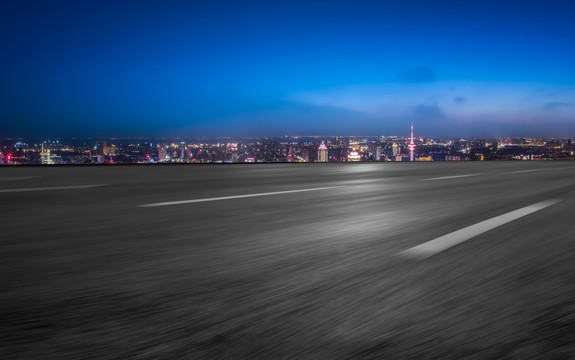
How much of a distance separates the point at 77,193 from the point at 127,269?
15.0ft

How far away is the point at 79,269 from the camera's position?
2.19 m

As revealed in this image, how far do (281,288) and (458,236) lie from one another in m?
1.82

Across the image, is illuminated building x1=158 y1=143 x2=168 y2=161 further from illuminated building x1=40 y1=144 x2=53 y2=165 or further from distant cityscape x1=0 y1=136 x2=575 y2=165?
illuminated building x1=40 y1=144 x2=53 y2=165

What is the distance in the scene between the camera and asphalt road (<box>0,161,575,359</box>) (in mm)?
1339

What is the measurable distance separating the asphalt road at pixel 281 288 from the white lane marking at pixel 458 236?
0.10 ft

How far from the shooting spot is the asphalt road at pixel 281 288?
52.7 inches

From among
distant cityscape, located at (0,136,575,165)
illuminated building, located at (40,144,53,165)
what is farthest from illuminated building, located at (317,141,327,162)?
illuminated building, located at (40,144,53,165)

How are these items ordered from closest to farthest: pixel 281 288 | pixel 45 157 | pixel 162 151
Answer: pixel 281 288, pixel 45 157, pixel 162 151

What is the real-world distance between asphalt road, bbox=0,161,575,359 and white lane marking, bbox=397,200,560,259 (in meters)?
0.03

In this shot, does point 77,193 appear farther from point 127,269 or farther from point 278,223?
point 127,269

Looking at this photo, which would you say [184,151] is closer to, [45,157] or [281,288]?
[45,157]

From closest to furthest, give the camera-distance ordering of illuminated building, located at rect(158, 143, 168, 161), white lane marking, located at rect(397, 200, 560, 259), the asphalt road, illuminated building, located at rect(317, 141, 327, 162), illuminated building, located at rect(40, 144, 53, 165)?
1. the asphalt road
2. white lane marking, located at rect(397, 200, 560, 259)
3. illuminated building, located at rect(40, 144, 53, 165)
4. illuminated building, located at rect(158, 143, 168, 161)
5. illuminated building, located at rect(317, 141, 327, 162)

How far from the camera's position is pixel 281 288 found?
1910 mm

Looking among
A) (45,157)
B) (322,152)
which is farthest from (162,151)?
(322,152)
